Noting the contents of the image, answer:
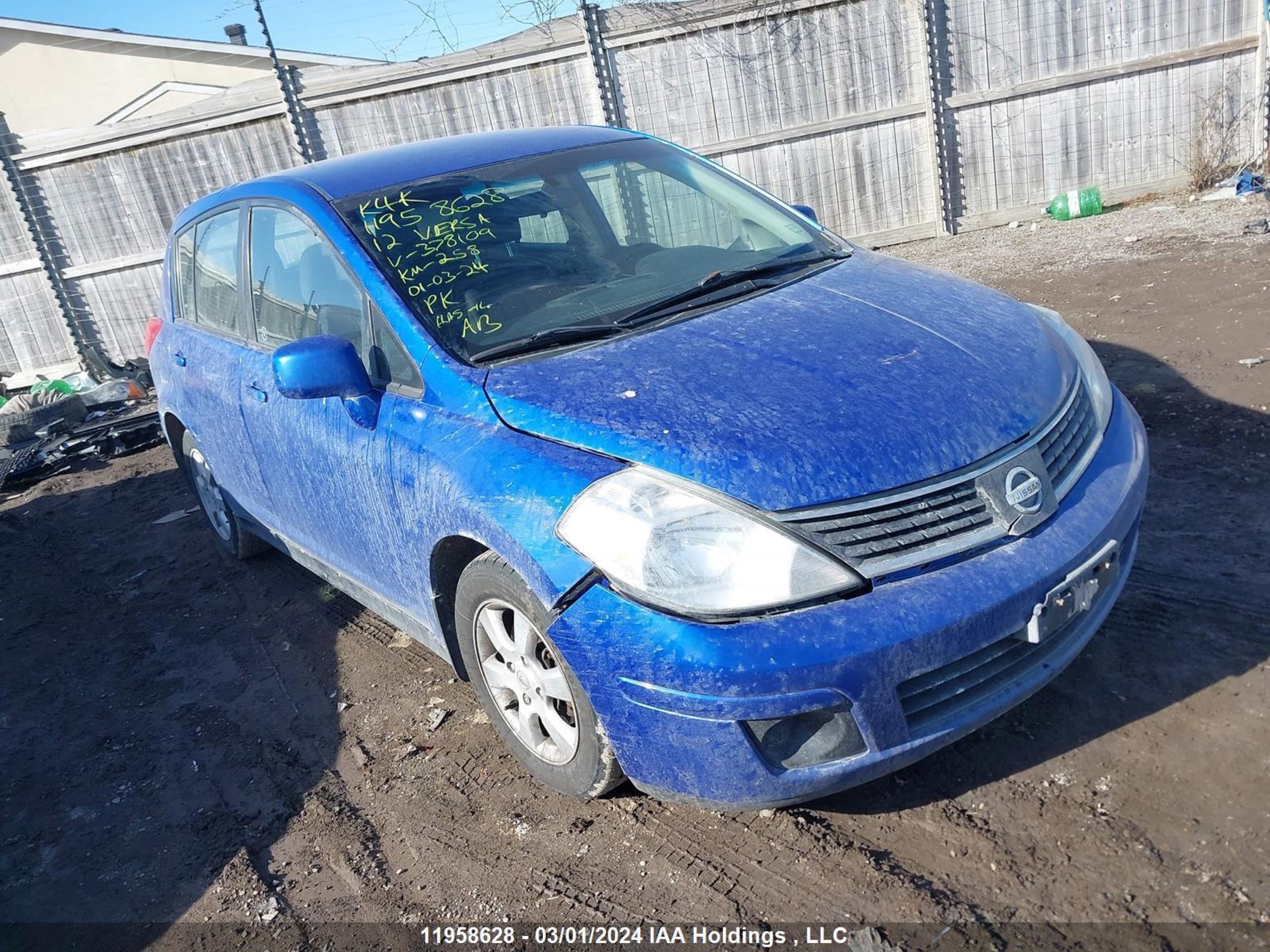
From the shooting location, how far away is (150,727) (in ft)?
12.8

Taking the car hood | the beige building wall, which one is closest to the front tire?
the car hood

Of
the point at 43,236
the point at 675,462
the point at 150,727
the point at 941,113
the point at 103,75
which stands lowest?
the point at 150,727

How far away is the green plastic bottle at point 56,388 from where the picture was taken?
32.6 ft

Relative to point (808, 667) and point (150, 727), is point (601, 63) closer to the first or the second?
point (150, 727)

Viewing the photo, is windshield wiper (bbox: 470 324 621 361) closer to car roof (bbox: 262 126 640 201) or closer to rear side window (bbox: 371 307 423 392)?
rear side window (bbox: 371 307 423 392)

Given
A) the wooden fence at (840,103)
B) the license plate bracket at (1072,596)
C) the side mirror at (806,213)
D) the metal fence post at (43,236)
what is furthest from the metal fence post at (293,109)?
the license plate bracket at (1072,596)

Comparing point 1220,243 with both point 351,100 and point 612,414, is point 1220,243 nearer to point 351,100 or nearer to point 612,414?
point 612,414

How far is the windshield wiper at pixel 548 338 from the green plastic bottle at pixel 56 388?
8489 millimetres

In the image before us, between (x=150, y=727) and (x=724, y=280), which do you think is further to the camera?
(x=150, y=727)

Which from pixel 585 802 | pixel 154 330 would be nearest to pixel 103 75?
pixel 154 330

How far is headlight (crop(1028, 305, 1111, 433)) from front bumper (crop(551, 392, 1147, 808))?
58 centimetres

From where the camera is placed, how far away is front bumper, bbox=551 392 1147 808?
7.18 ft

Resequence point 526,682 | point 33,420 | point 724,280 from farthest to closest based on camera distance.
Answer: point 33,420 < point 724,280 < point 526,682

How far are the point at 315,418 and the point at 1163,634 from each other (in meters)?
2.91
